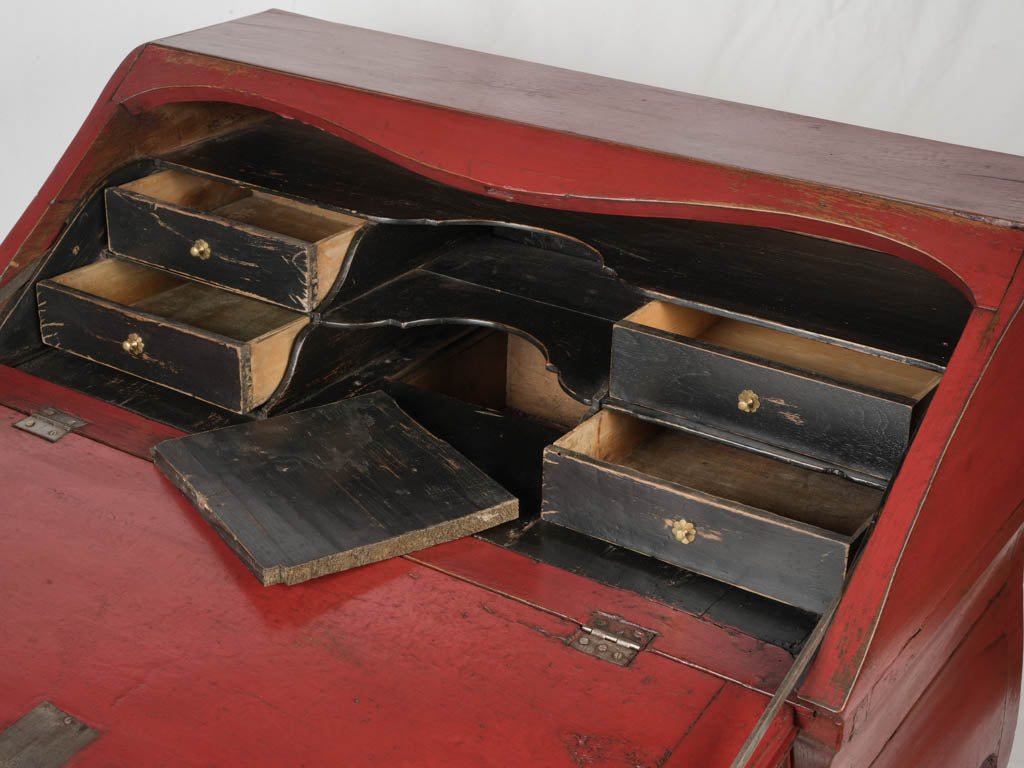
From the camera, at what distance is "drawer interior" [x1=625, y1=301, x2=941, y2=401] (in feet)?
6.42

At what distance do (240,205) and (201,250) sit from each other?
268 millimetres

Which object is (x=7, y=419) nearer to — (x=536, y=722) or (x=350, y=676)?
(x=350, y=676)

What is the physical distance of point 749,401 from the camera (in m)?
1.86

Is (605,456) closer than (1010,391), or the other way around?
(1010,391)

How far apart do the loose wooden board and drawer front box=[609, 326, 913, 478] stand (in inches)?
10.0

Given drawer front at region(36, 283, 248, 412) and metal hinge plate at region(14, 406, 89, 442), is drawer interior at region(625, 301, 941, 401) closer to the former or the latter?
drawer front at region(36, 283, 248, 412)

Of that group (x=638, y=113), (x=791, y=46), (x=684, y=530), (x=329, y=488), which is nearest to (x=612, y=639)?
(x=684, y=530)

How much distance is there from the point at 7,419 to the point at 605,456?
2.98 feet

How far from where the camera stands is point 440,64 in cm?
223

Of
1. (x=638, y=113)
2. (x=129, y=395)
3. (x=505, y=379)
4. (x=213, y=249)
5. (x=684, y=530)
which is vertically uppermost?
(x=638, y=113)

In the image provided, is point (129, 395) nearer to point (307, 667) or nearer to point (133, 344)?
point (133, 344)

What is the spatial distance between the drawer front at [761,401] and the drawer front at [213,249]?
53 cm

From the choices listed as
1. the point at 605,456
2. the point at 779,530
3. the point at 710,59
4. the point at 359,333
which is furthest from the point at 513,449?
the point at 710,59

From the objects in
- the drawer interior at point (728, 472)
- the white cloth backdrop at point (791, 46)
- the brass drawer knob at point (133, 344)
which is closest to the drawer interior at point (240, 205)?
the brass drawer knob at point (133, 344)
